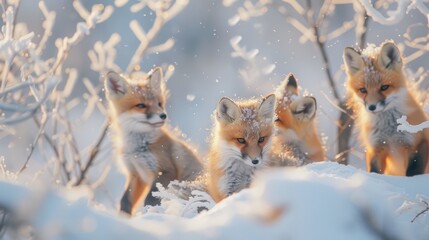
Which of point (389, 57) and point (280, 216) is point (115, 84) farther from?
point (280, 216)

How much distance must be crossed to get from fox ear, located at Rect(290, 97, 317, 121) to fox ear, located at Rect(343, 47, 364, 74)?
0.55m

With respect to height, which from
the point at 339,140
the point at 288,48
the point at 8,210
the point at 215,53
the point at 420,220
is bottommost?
the point at 215,53

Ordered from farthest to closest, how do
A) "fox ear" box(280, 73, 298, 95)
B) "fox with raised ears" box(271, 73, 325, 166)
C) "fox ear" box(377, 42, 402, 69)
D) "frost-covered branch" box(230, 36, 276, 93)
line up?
"frost-covered branch" box(230, 36, 276, 93)
"fox ear" box(280, 73, 298, 95)
"fox with raised ears" box(271, 73, 325, 166)
"fox ear" box(377, 42, 402, 69)

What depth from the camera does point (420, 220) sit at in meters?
3.26

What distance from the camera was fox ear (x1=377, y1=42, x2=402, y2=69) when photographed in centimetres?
573

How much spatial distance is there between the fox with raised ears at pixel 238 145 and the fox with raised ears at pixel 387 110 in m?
0.89

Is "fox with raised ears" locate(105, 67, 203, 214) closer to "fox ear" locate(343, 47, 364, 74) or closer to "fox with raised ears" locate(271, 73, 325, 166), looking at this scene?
"fox with raised ears" locate(271, 73, 325, 166)

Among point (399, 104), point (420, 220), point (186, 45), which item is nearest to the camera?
point (420, 220)

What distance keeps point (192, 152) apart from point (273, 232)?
18.4ft

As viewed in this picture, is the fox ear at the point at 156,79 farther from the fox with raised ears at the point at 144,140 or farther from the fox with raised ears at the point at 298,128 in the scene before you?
the fox with raised ears at the point at 298,128

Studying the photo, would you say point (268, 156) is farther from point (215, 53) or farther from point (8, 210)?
point (215, 53)

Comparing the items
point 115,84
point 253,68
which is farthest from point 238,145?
point 253,68

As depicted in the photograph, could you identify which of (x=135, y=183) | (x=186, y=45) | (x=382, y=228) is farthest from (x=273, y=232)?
(x=186, y=45)

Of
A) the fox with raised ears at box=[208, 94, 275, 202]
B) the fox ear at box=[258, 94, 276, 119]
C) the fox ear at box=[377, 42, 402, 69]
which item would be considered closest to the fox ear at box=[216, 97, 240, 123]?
the fox with raised ears at box=[208, 94, 275, 202]
